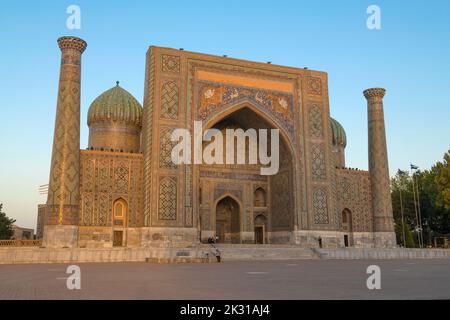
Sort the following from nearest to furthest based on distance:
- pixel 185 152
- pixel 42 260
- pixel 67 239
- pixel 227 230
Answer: pixel 42 260 < pixel 67 239 < pixel 185 152 < pixel 227 230

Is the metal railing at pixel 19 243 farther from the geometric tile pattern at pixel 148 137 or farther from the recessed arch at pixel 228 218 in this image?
the recessed arch at pixel 228 218

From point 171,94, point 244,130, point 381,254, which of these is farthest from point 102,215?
point 381,254

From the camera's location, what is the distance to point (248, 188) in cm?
2230

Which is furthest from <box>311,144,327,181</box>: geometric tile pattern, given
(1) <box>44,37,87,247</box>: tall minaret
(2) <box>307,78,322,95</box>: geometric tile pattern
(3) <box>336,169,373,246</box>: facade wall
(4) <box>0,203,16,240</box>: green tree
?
(4) <box>0,203,16,240</box>: green tree

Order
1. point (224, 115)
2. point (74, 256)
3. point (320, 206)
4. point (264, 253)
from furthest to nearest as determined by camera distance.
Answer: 1. point (320, 206)
2. point (224, 115)
3. point (264, 253)
4. point (74, 256)

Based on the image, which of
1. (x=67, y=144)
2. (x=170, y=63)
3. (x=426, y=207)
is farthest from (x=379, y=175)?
(x=67, y=144)

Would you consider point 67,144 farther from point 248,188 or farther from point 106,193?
point 248,188

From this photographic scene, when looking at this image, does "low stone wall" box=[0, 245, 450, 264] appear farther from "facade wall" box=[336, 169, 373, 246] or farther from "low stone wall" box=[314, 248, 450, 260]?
"facade wall" box=[336, 169, 373, 246]

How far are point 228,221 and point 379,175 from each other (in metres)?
7.89

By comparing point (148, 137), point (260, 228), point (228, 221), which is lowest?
point (260, 228)

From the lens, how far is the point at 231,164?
22344mm

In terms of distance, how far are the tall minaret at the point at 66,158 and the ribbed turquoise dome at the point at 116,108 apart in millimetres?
4466
